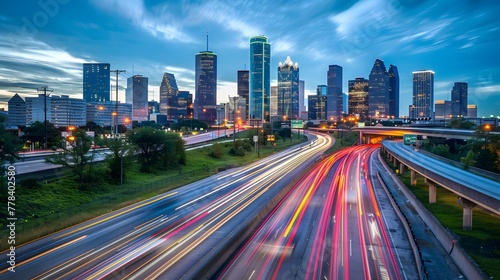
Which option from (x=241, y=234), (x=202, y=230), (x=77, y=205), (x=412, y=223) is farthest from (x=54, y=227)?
(x=412, y=223)

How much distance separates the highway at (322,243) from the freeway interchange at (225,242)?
63 millimetres

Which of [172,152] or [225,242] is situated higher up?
[172,152]

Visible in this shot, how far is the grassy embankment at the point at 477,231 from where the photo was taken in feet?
74.2

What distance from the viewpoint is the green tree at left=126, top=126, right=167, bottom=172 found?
63.2 m

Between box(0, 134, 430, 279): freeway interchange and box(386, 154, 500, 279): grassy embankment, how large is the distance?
4.44 m

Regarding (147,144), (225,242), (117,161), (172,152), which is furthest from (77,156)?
(225,242)

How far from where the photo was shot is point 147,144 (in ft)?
210

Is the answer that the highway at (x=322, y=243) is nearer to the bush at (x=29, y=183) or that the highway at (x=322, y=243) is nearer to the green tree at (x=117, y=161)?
the green tree at (x=117, y=161)

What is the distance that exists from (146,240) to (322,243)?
13018 millimetres

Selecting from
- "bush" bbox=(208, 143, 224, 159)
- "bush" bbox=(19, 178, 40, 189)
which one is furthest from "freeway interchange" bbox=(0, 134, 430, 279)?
"bush" bbox=(208, 143, 224, 159)

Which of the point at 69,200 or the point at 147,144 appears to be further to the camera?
the point at 147,144

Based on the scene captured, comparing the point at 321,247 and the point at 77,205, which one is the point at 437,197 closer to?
the point at 321,247

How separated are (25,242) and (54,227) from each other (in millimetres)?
3187

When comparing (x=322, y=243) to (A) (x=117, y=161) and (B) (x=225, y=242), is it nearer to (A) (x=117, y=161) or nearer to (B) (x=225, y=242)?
(B) (x=225, y=242)
